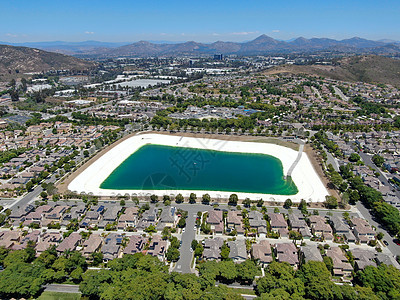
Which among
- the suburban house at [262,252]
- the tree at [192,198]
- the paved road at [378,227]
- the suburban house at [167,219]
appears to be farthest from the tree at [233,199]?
the paved road at [378,227]

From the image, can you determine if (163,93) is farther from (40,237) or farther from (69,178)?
(40,237)

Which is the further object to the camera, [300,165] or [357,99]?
[357,99]

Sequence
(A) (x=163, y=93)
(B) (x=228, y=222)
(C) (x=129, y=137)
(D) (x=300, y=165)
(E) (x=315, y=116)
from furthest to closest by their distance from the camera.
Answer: (A) (x=163, y=93) < (E) (x=315, y=116) < (C) (x=129, y=137) < (D) (x=300, y=165) < (B) (x=228, y=222)

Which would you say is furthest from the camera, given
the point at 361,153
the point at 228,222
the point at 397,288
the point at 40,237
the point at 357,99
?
the point at 357,99

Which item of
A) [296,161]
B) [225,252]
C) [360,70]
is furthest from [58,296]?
[360,70]

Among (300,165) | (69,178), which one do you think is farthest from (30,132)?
(300,165)

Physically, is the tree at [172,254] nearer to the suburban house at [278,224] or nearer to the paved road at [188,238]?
the paved road at [188,238]

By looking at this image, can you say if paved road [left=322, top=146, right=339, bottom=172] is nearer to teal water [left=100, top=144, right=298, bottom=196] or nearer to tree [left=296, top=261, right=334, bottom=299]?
teal water [left=100, top=144, right=298, bottom=196]
